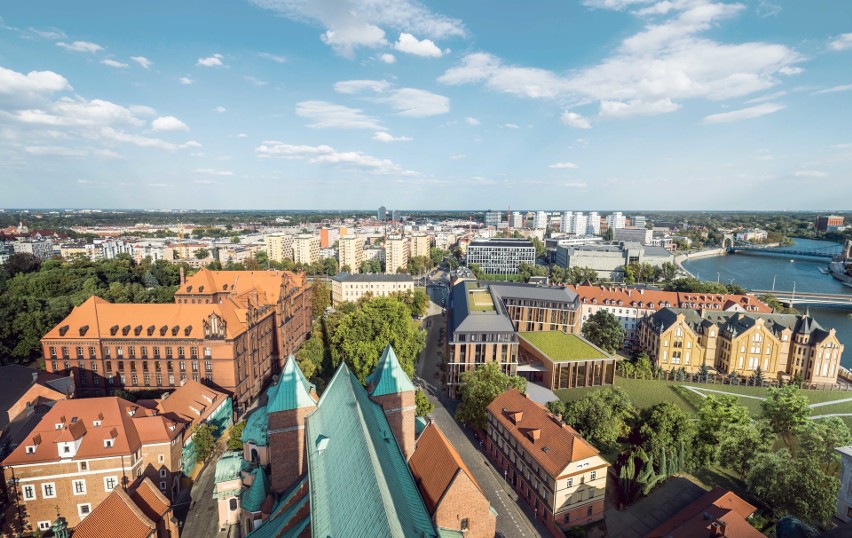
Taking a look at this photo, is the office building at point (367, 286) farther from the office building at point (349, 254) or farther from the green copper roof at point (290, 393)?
the green copper roof at point (290, 393)

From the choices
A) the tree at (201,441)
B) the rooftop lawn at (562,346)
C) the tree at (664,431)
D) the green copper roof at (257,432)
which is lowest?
the tree at (201,441)

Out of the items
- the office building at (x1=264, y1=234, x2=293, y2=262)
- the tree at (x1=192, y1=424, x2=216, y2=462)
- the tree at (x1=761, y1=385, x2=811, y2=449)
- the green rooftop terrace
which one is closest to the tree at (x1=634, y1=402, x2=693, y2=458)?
the tree at (x1=761, y1=385, x2=811, y2=449)

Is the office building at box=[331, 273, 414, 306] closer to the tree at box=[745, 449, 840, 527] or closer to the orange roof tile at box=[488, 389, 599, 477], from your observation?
the orange roof tile at box=[488, 389, 599, 477]

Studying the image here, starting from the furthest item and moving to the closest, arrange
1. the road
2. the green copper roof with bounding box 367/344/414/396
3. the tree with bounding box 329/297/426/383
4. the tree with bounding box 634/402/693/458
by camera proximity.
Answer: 1. the tree with bounding box 329/297/426/383
2. the tree with bounding box 634/402/693/458
3. the road
4. the green copper roof with bounding box 367/344/414/396

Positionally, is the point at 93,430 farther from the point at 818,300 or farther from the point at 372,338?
the point at 818,300

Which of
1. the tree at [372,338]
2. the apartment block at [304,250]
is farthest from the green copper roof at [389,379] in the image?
the apartment block at [304,250]

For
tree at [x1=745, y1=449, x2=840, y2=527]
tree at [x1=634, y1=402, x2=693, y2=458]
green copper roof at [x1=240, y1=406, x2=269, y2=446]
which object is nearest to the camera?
tree at [x1=745, y1=449, x2=840, y2=527]

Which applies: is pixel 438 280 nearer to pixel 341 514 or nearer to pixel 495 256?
pixel 495 256
